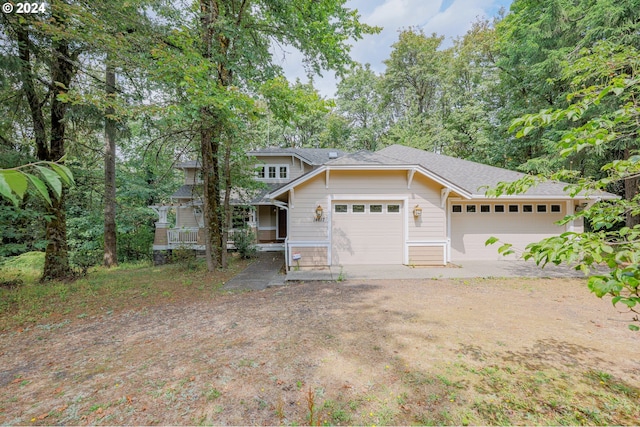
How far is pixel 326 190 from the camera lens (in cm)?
895

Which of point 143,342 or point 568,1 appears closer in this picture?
point 143,342

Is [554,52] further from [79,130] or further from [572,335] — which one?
[79,130]

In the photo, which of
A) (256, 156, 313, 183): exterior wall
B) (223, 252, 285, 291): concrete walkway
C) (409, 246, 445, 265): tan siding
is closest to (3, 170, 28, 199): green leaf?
(223, 252, 285, 291): concrete walkway

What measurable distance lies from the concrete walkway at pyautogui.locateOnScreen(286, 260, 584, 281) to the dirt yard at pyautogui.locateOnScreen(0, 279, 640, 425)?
81.3 inches

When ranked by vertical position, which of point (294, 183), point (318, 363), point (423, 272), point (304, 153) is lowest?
point (318, 363)

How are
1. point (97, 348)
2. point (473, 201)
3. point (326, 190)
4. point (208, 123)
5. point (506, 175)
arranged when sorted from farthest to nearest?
point (506, 175) → point (473, 201) → point (326, 190) → point (208, 123) → point (97, 348)

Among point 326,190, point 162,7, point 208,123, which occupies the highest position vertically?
point 162,7

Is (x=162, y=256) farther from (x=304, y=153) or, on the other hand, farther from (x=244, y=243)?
(x=304, y=153)

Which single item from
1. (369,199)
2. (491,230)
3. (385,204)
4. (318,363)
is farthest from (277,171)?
(318,363)

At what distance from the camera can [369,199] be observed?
9023 mm

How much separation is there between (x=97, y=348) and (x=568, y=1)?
19.1 meters

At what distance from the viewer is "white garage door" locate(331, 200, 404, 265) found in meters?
9.09

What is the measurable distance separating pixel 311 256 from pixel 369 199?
107 inches

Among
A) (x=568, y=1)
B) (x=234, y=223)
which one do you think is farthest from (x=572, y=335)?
(x=568, y=1)
